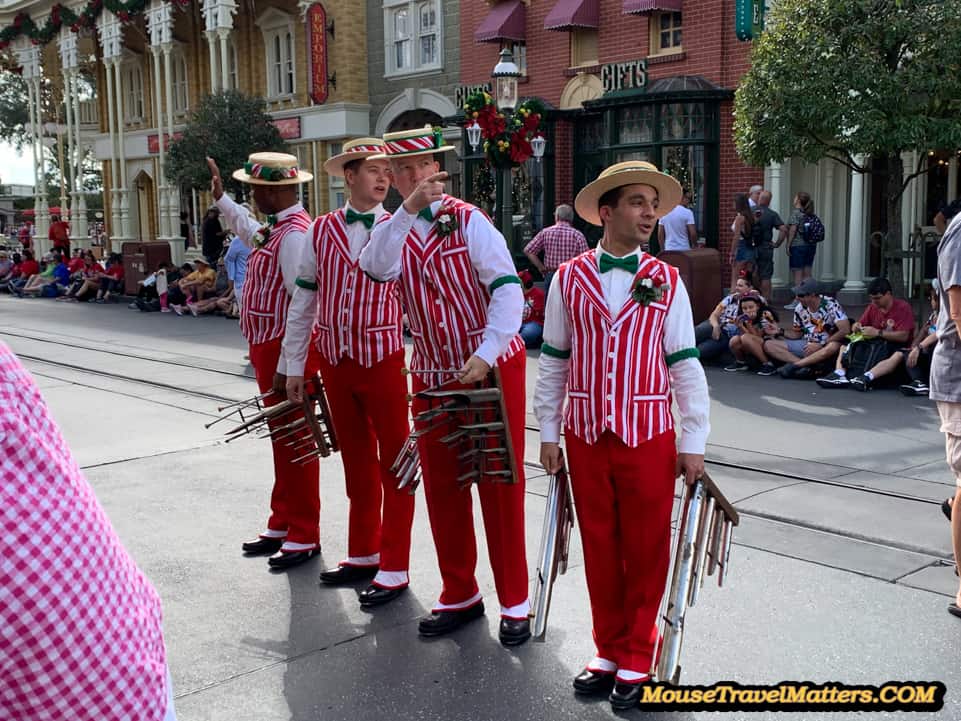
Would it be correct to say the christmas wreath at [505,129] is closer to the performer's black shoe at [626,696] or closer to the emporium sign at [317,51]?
the emporium sign at [317,51]

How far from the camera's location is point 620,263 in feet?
12.4

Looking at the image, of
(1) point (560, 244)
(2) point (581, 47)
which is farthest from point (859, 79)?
(2) point (581, 47)

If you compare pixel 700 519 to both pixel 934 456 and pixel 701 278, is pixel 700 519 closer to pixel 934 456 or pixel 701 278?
pixel 934 456

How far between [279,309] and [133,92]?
105ft

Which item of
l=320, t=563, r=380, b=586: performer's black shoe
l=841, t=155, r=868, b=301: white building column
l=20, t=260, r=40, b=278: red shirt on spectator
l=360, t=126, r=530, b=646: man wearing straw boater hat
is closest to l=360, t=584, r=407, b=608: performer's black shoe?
l=320, t=563, r=380, b=586: performer's black shoe

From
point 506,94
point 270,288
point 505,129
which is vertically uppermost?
point 506,94

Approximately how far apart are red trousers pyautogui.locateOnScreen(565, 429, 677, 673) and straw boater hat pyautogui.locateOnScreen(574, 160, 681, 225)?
836mm

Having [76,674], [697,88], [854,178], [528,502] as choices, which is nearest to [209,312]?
[697,88]

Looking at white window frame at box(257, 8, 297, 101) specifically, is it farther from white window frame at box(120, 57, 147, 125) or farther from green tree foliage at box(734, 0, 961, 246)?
green tree foliage at box(734, 0, 961, 246)

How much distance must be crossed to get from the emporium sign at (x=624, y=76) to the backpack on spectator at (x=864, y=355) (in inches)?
406

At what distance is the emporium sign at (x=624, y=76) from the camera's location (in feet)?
64.8

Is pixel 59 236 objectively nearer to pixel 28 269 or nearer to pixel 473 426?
pixel 28 269

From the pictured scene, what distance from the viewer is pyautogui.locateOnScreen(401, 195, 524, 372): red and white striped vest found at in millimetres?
4348

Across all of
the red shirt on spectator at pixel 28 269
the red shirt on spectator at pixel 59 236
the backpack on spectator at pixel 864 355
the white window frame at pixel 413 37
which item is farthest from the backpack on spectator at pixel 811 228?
the red shirt on spectator at pixel 59 236
